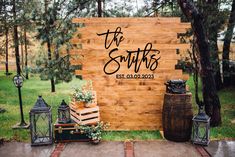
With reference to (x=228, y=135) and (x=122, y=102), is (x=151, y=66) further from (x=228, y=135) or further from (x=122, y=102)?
(x=228, y=135)

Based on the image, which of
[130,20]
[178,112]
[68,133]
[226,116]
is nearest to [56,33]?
[130,20]

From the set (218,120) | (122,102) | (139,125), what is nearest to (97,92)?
(122,102)

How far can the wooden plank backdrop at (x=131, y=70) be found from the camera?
7.34m

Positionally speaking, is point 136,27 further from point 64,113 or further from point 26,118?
point 26,118

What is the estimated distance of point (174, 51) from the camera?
739 cm

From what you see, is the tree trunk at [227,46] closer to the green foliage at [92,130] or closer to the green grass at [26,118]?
the green grass at [26,118]

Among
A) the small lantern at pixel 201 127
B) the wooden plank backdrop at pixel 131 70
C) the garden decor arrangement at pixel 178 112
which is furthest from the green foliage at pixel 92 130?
the small lantern at pixel 201 127

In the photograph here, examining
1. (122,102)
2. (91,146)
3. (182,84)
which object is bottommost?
(91,146)

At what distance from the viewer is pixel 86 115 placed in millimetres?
6770

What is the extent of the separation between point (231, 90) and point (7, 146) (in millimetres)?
11038

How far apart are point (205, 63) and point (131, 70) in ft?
6.00

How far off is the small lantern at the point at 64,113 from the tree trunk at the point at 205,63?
3.43 m

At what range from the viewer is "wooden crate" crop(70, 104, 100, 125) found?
22.0 feet

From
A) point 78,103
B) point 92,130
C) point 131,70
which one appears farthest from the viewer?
point 131,70
